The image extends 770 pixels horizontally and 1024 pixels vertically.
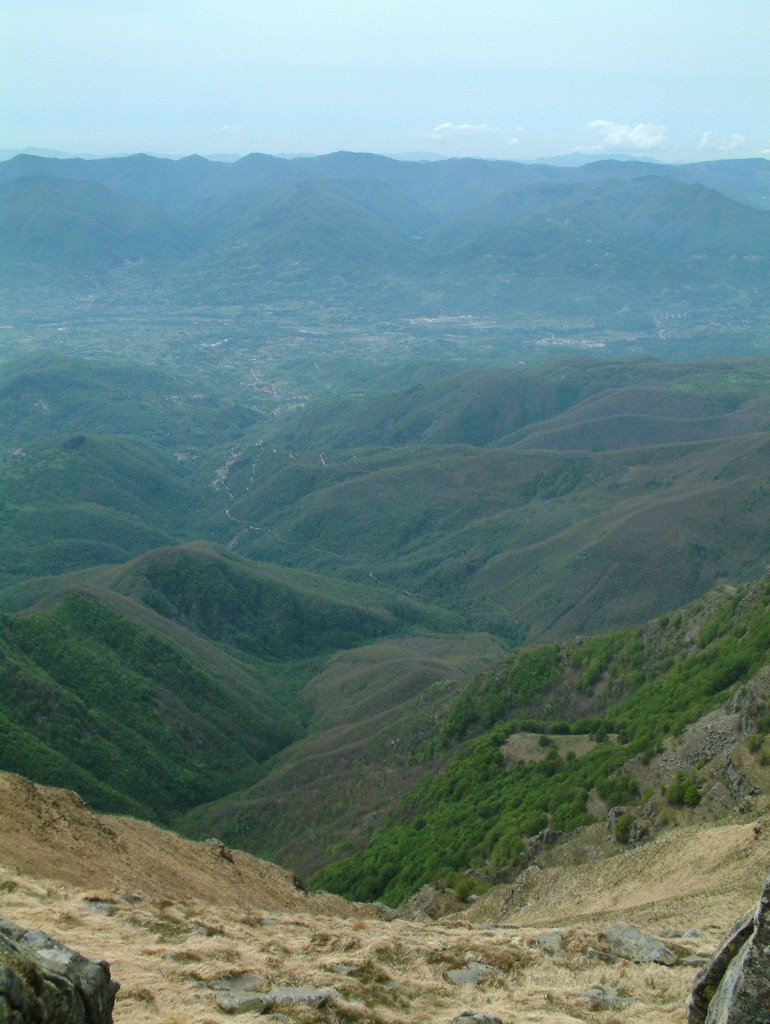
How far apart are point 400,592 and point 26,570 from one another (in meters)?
68.3

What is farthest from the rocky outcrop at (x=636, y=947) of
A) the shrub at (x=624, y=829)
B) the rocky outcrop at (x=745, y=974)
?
the shrub at (x=624, y=829)

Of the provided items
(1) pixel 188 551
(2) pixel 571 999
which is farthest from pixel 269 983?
(1) pixel 188 551

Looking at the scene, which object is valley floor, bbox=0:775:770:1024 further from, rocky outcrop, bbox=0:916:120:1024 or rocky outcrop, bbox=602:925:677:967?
rocky outcrop, bbox=0:916:120:1024

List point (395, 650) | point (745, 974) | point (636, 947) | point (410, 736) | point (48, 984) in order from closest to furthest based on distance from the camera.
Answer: point (48, 984)
point (745, 974)
point (636, 947)
point (410, 736)
point (395, 650)

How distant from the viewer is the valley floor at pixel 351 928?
60.1 ft

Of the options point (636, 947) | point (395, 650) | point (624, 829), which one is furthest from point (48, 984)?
point (395, 650)

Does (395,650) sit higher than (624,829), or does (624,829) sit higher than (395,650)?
(624,829)

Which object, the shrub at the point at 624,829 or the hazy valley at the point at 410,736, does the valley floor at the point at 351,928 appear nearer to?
the hazy valley at the point at 410,736

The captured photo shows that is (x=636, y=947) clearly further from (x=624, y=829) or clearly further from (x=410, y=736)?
(x=410, y=736)

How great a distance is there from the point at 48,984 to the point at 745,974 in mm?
10856

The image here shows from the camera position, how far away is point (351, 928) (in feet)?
82.8

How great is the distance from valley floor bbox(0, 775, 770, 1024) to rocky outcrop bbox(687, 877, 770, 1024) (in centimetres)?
336

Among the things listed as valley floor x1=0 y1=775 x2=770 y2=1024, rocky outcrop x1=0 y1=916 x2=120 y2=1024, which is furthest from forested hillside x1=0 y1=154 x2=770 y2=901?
rocky outcrop x1=0 y1=916 x2=120 y2=1024

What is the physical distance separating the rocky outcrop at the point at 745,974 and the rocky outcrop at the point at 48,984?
1014 centimetres
